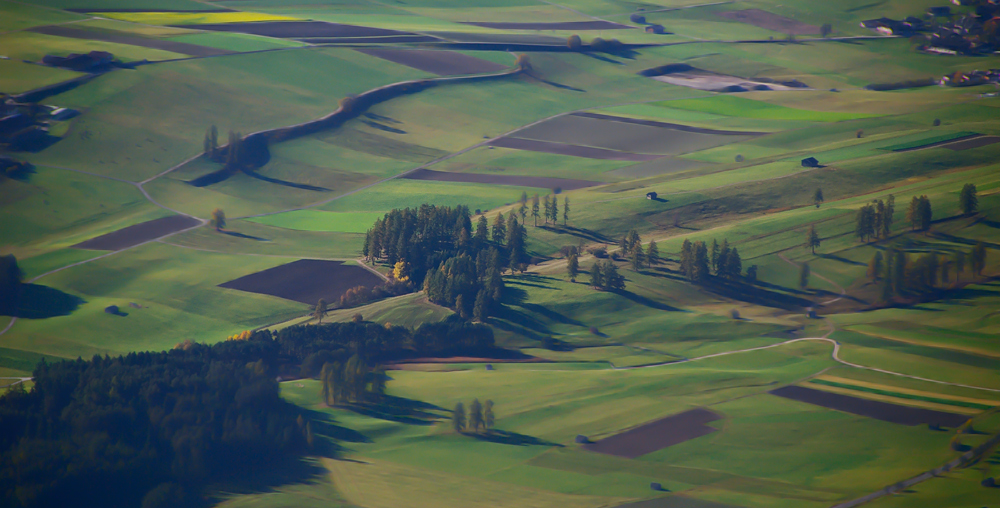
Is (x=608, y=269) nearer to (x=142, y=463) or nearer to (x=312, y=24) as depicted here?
(x=142, y=463)

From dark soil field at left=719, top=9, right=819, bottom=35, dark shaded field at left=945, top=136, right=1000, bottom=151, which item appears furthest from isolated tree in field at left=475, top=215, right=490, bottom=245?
dark soil field at left=719, top=9, right=819, bottom=35

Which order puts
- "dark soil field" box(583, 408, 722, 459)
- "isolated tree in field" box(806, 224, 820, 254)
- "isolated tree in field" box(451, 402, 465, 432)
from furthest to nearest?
"isolated tree in field" box(806, 224, 820, 254)
"isolated tree in field" box(451, 402, 465, 432)
"dark soil field" box(583, 408, 722, 459)

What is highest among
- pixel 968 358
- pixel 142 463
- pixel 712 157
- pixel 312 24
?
pixel 312 24

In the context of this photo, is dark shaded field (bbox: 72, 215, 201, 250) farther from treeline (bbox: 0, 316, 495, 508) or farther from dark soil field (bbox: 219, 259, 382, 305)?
treeline (bbox: 0, 316, 495, 508)

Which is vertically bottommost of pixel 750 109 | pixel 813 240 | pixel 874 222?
pixel 813 240

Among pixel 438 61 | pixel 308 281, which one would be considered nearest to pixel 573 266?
pixel 308 281

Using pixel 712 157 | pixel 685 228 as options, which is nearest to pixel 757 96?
pixel 712 157

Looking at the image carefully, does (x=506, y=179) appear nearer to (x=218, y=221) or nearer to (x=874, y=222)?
(x=218, y=221)
